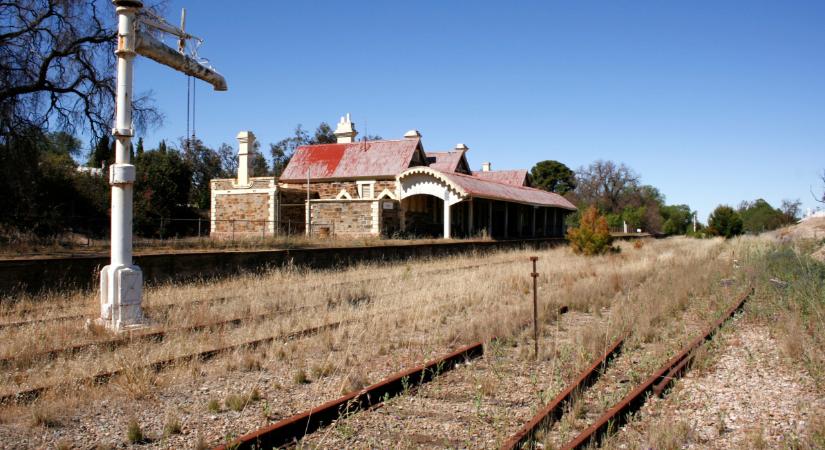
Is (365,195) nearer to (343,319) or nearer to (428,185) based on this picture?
(428,185)

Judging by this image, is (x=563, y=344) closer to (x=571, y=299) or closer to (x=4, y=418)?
(x=571, y=299)

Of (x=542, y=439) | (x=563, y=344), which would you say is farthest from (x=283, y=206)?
(x=542, y=439)

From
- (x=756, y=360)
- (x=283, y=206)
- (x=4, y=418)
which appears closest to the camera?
(x=4, y=418)

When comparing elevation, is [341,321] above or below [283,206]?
below

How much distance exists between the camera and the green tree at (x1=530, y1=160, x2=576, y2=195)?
303 feet

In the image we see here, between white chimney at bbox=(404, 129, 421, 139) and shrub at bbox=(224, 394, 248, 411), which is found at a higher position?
white chimney at bbox=(404, 129, 421, 139)

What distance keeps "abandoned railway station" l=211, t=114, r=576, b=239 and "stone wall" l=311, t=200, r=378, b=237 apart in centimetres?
5

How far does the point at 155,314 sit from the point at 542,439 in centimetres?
738

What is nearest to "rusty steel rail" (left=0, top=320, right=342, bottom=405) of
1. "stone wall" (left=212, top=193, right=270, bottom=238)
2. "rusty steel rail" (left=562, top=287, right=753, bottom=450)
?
"rusty steel rail" (left=562, top=287, right=753, bottom=450)

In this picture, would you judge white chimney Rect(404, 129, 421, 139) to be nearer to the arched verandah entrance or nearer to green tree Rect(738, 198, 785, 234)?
the arched verandah entrance

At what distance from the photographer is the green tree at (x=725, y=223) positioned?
47375 millimetres

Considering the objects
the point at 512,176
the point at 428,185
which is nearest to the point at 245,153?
the point at 428,185

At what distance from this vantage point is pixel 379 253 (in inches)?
845

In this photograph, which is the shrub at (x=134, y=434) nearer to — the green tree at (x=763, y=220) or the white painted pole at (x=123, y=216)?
the white painted pole at (x=123, y=216)
